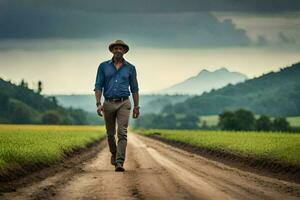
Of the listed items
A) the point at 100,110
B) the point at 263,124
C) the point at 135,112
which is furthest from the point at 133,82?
the point at 263,124

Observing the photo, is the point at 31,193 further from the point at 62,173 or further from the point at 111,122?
the point at 111,122

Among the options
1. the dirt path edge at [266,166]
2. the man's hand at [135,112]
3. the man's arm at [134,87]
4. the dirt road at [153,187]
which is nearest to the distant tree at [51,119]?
the dirt path edge at [266,166]

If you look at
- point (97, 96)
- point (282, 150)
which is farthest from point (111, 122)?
point (282, 150)

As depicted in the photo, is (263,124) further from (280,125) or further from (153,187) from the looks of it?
(153,187)

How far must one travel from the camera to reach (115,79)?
1611 centimetres

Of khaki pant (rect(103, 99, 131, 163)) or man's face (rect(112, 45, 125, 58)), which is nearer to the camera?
man's face (rect(112, 45, 125, 58))

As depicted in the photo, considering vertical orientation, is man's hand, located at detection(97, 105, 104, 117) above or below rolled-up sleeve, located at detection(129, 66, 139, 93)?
below

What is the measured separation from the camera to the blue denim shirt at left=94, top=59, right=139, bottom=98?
16078 mm

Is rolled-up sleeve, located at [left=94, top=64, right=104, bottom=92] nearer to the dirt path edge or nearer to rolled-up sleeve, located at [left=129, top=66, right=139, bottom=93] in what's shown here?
rolled-up sleeve, located at [left=129, top=66, right=139, bottom=93]

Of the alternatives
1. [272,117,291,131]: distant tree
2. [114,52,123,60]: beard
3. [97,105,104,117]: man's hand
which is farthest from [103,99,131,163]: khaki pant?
[272,117,291,131]: distant tree

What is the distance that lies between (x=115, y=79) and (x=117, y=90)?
304mm

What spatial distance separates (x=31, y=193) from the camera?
33.9ft

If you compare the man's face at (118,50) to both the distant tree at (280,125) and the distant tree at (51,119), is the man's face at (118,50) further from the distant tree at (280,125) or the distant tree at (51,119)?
the distant tree at (51,119)

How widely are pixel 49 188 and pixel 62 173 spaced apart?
3.51m
